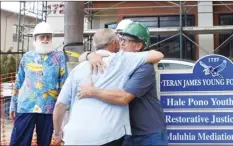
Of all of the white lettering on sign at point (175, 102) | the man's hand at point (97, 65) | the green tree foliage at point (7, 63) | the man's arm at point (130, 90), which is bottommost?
the white lettering on sign at point (175, 102)

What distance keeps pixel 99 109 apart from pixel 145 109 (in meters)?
0.35

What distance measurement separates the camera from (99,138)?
2.38 metres

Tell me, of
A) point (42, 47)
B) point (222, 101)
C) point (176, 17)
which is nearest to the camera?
point (222, 101)

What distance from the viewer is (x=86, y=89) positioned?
242cm

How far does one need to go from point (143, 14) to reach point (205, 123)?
10.1 meters

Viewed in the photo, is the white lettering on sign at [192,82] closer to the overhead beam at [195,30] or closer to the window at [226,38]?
the overhead beam at [195,30]

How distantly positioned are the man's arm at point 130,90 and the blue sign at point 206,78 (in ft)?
3.88

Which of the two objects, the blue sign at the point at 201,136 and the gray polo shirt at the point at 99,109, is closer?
the gray polo shirt at the point at 99,109

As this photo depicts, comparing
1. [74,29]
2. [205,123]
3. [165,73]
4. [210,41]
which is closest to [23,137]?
[74,29]

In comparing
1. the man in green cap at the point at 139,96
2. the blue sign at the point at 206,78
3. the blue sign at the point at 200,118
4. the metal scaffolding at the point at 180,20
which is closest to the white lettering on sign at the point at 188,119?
the blue sign at the point at 200,118

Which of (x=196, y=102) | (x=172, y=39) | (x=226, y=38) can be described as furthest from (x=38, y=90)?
(x=226, y=38)

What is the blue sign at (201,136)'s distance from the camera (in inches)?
146

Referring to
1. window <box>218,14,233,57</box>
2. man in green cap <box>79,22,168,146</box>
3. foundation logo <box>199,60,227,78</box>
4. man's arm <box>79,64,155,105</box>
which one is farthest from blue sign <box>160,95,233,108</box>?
window <box>218,14,233,57</box>

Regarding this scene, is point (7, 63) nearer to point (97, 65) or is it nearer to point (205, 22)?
point (205, 22)
